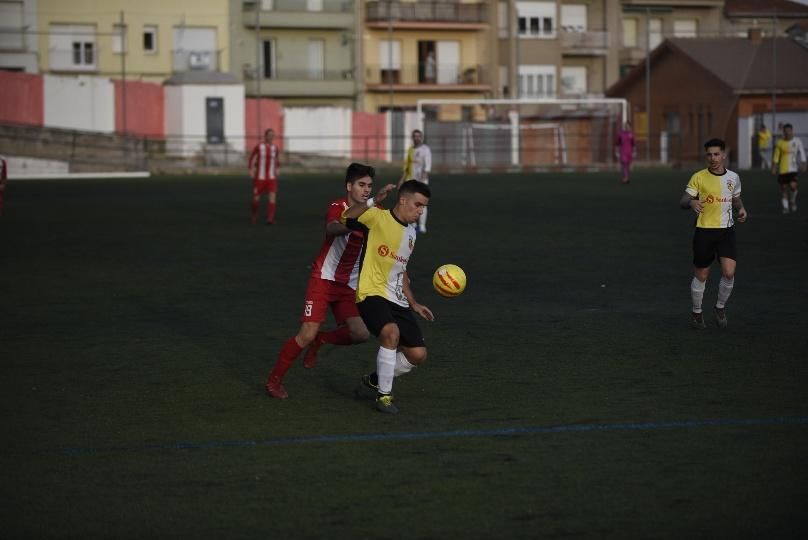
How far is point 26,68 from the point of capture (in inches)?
2373

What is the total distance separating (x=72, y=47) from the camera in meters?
61.3

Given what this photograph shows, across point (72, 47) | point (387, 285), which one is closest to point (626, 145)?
point (72, 47)

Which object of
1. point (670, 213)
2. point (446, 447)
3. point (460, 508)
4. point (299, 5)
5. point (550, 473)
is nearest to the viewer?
point (460, 508)

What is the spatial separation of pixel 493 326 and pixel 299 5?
56043 millimetres

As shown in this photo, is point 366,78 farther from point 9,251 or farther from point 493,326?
point 493,326

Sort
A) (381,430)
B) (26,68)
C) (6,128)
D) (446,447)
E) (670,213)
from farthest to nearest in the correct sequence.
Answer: (26,68) → (6,128) → (670,213) → (381,430) → (446,447)

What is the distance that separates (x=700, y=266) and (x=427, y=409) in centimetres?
449

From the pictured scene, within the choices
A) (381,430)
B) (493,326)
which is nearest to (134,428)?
(381,430)

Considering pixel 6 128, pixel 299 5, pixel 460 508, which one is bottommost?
pixel 460 508

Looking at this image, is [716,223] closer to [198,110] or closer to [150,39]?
[198,110]

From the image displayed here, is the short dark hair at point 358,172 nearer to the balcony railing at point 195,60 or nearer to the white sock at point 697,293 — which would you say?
the white sock at point 697,293

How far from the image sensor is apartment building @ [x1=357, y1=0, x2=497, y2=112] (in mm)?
67750

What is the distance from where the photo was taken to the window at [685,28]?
77.4 meters

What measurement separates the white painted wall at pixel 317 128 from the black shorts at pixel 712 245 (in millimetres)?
47910
